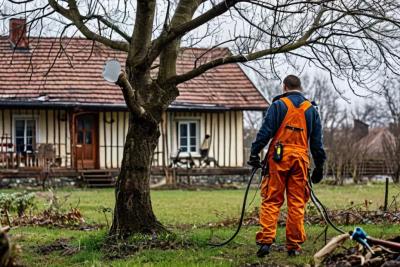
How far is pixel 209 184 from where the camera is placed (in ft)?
91.8

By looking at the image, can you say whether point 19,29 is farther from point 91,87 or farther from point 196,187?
point 91,87

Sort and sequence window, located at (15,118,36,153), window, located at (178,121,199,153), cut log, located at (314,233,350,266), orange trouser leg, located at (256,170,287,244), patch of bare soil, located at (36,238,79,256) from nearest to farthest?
cut log, located at (314,233,350,266) < orange trouser leg, located at (256,170,287,244) < patch of bare soil, located at (36,238,79,256) < window, located at (15,118,36,153) < window, located at (178,121,199,153)

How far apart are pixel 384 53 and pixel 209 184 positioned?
1979cm

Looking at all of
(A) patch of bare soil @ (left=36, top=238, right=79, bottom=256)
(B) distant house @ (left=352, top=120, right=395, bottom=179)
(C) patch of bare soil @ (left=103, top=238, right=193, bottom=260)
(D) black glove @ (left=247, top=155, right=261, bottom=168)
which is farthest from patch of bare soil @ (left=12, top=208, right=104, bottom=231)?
(B) distant house @ (left=352, top=120, right=395, bottom=179)

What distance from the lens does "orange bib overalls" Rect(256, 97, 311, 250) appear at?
6961 millimetres

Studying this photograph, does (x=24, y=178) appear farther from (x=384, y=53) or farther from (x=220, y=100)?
(x=384, y=53)

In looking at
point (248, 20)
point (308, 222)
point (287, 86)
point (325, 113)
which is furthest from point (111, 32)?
point (325, 113)

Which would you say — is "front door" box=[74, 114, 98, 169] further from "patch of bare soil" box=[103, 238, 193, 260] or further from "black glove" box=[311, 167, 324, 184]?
"black glove" box=[311, 167, 324, 184]

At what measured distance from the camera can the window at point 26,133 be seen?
88.4 ft

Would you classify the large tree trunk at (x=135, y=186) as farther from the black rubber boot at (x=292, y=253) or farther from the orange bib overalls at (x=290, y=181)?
the black rubber boot at (x=292, y=253)

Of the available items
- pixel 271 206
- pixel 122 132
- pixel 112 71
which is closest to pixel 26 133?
pixel 122 132

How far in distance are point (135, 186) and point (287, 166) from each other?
212 cm

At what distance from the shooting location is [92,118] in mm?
28062

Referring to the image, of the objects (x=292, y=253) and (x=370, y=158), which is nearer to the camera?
(x=292, y=253)
